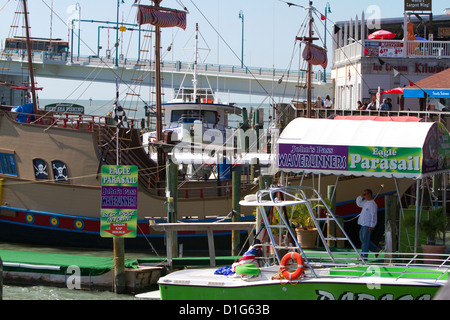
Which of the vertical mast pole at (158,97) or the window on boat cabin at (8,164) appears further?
the vertical mast pole at (158,97)

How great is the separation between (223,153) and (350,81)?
→ 14218 mm

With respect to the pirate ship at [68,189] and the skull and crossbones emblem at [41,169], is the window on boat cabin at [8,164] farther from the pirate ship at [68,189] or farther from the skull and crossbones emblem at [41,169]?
the skull and crossbones emblem at [41,169]

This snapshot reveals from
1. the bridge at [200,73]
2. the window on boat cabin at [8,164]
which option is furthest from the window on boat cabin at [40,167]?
the bridge at [200,73]

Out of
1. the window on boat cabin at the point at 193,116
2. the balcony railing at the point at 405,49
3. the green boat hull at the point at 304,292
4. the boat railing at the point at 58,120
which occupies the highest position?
the balcony railing at the point at 405,49

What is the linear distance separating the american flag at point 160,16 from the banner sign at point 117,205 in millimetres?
9560

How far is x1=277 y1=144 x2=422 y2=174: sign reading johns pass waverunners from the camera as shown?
12.9m

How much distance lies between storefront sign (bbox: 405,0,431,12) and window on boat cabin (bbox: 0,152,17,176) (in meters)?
21.6

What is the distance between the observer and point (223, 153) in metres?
24.6

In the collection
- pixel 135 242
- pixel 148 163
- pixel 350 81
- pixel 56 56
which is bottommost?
pixel 135 242

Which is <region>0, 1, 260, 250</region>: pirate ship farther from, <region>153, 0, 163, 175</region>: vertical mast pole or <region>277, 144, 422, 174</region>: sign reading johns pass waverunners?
<region>277, 144, 422, 174</region>: sign reading johns pass waverunners

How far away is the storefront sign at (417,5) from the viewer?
35.7 m

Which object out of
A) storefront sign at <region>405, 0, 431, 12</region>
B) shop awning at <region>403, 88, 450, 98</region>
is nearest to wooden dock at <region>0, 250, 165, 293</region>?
shop awning at <region>403, 88, 450, 98</region>
